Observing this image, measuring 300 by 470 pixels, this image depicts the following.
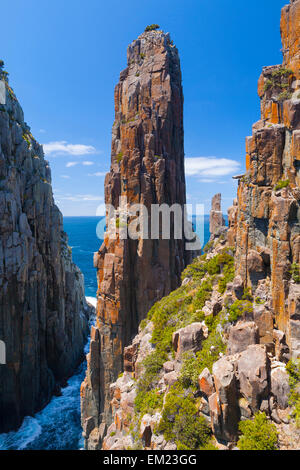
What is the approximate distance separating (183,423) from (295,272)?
1014 cm

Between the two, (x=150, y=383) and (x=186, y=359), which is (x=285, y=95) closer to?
(x=186, y=359)

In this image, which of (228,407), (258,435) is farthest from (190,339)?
(258,435)

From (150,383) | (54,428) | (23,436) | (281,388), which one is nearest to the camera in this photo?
(281,388)

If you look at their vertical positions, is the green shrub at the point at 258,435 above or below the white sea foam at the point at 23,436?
above

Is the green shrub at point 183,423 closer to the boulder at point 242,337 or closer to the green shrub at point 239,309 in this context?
the boulder at point 242,337

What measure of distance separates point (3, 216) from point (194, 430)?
141 ft

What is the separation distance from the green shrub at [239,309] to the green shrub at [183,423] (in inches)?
209

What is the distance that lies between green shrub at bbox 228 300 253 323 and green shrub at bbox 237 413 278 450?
210 inches

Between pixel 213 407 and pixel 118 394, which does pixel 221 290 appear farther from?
pixel 118 394

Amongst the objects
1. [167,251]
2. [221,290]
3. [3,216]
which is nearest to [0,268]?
[3,216]

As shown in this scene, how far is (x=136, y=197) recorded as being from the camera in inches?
1601

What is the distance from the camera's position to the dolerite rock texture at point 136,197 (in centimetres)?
3884

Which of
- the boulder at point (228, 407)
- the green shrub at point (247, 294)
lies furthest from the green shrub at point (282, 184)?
the boulder at point (228, 407)
